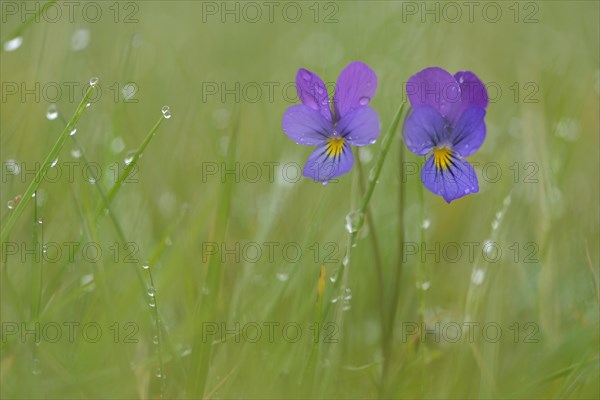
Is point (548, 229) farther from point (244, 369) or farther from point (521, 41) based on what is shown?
point (521, 41)

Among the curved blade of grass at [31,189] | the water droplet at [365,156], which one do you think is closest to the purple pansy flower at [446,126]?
the curved blade of grass at [31,189]

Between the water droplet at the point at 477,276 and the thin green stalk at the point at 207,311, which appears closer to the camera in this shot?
the thin green stalk at the point at 207,311

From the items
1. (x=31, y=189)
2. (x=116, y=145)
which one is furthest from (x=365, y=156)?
(x=31, y=189)

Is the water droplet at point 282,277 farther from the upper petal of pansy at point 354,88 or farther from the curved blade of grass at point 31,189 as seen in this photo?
the curved blade of grass at point 31,189

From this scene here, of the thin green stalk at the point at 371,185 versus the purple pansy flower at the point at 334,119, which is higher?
the purple pansy flower at the point at 334,119

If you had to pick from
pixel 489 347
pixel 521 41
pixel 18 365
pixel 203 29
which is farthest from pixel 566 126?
pixel 203 29

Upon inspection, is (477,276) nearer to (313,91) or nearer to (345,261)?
(345,261)

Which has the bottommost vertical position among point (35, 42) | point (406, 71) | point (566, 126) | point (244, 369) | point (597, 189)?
point (244, 369)

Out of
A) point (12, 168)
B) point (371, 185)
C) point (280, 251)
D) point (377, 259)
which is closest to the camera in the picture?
point (371, 185)
